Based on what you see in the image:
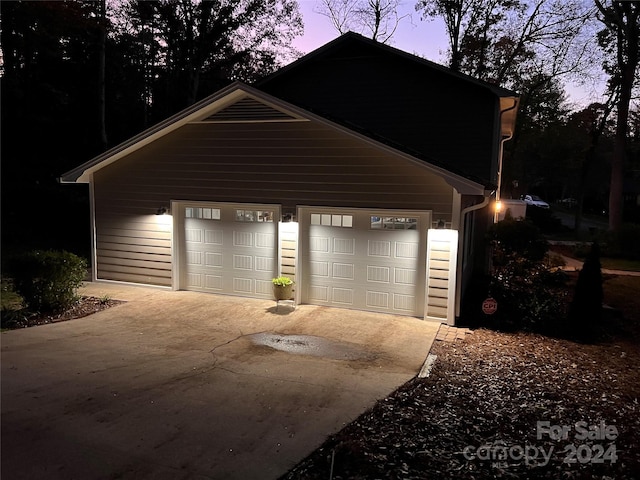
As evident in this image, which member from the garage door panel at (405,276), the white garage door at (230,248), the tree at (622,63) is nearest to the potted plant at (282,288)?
the white garage door at (230,248)

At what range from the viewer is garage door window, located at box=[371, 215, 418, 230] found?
869 cm

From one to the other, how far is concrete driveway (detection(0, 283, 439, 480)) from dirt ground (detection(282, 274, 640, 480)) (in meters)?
0.34

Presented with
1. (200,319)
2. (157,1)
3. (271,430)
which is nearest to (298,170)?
(200,319)

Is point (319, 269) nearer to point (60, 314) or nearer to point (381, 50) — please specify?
point (60, 314)

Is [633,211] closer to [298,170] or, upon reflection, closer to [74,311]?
[298,170]

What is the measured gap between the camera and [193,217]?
10.3 meters

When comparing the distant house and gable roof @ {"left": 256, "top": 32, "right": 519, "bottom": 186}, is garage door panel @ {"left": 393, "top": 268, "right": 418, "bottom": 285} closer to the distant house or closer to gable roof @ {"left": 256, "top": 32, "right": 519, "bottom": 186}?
the distant house

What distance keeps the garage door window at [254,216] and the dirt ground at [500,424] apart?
4492mm

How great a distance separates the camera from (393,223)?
8.84 metres

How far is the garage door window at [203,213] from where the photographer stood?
399 inches

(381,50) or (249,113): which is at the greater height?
(381,50)

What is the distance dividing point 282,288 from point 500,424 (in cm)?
525

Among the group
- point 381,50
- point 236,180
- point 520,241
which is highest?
point 381,50

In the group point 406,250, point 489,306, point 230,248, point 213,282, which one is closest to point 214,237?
point 230,248
